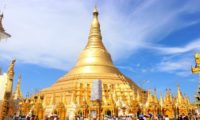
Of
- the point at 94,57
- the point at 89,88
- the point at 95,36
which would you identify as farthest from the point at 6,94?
the point at 95,36

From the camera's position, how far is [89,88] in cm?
3922

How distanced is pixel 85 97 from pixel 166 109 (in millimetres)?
12525

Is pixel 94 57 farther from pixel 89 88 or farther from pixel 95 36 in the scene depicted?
pixel 89 88

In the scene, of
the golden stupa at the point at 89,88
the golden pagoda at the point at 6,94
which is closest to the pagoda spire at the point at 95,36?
the golden stupa at the point at 89,88

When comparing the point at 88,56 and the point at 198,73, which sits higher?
the point at 88,56

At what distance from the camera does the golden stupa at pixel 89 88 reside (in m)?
33.8

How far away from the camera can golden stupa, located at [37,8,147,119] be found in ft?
111

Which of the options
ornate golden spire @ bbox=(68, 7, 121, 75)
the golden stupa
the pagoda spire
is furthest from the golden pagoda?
the pagoda spire

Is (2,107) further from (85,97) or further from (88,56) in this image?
(88,56)

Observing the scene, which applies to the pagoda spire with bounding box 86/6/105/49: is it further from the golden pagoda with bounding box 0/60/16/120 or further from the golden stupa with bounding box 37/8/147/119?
the golden pagoda with bounding box 0/60/16/120

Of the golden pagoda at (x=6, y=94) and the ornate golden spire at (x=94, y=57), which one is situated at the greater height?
the ornate golden spire at (x=94, y=57)

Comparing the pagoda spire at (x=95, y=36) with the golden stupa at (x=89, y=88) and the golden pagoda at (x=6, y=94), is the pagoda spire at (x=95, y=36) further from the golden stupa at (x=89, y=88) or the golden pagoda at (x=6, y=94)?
the golden pagoda at (x=6, y=94)

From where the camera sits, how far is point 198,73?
82.5 feet

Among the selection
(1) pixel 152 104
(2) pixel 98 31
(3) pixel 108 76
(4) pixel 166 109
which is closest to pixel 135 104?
(1) pixel 152 104
